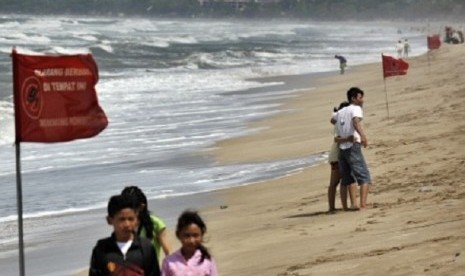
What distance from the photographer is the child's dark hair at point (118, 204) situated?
6.48 m

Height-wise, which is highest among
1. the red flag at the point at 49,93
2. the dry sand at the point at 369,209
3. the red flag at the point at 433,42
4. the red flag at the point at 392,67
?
the red flag at the point at 433,42

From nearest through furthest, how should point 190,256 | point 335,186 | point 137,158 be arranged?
point 190,256 < point 335,186 < point 137,158

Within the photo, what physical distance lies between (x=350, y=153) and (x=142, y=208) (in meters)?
6.45

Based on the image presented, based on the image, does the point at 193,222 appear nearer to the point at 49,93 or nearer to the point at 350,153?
the point at 49,93

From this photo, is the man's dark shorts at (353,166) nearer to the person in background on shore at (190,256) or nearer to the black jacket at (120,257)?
the person in background on shore at (190,256)

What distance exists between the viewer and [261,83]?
145 ft

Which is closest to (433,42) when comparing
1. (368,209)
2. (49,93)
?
(368,209)

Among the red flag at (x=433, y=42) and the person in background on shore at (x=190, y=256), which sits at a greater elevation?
the red flag at (x=433, y=42)

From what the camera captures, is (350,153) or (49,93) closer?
(49,93)

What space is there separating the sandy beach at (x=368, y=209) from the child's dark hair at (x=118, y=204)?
126 inches

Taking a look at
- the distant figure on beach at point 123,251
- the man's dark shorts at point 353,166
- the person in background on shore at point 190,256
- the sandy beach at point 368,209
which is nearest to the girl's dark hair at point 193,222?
the person in background on shore at point 190,256

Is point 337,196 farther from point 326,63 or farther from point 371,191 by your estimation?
point 326,63

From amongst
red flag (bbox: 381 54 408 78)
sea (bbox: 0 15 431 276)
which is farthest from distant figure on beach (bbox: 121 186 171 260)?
red flag (bbox: 381 54 408 78)

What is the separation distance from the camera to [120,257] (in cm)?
638
